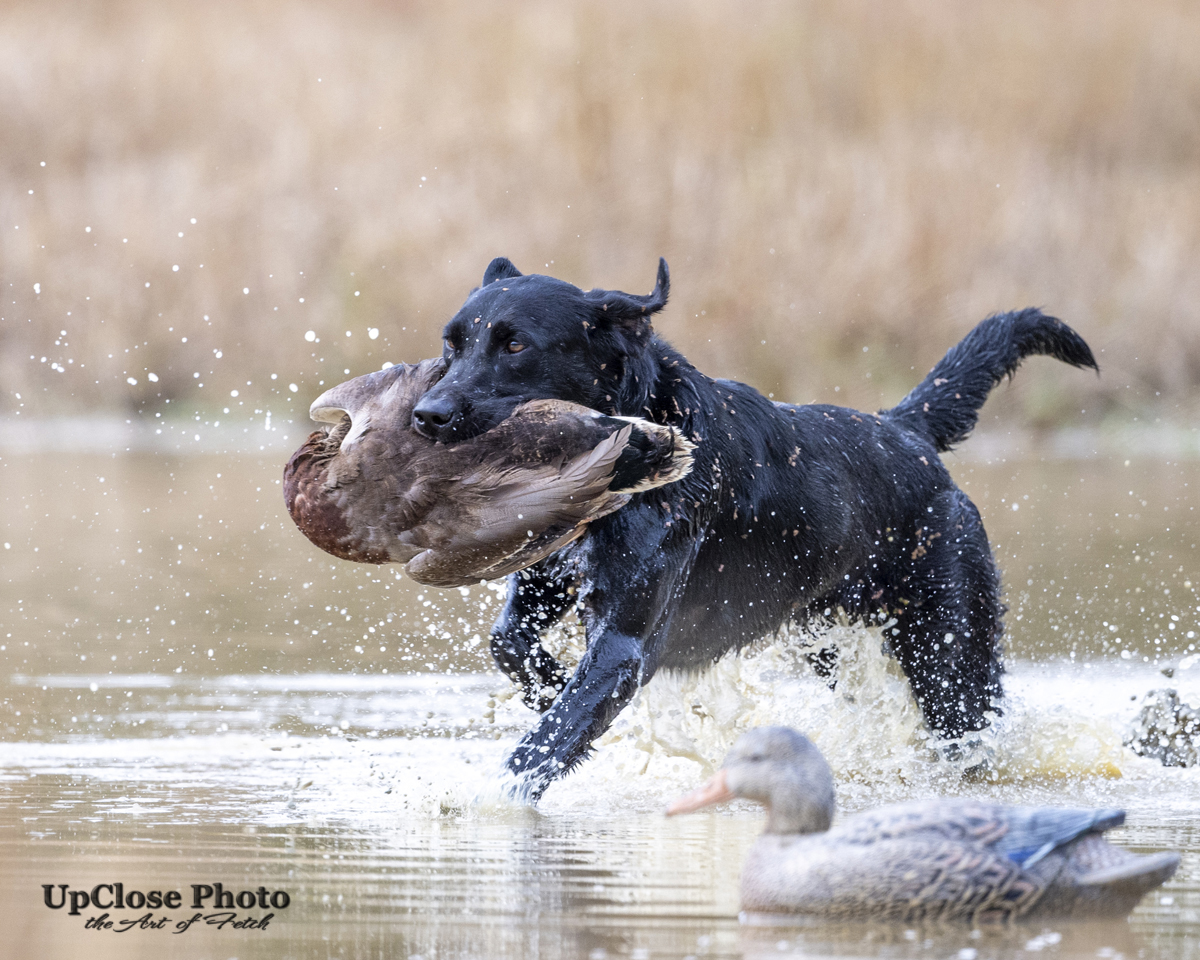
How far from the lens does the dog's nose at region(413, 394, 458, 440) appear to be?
412 cm

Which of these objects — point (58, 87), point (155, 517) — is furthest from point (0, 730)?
point (58, 87)

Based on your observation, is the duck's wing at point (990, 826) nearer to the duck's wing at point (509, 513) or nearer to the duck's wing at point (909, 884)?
the duck's wing at point (909, 884)

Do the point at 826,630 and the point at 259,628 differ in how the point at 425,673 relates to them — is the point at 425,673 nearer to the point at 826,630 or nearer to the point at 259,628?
the point at 259,628

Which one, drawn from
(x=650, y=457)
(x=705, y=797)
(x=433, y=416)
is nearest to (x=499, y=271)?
(x=433, y=416)

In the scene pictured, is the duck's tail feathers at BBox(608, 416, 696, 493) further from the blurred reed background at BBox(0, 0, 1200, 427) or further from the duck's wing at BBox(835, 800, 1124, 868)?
the blurred reed background at BBox(0, 0, 1200, 427)

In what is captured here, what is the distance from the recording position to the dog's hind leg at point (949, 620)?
5383 millimetres

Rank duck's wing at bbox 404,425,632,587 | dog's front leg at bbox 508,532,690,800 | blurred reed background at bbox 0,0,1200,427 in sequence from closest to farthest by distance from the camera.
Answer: duck's wing at bbox 404,425,632,587, dog's front leg at bbox 508,532,690,800, blurred reed background at bbox 0,0,1200,427

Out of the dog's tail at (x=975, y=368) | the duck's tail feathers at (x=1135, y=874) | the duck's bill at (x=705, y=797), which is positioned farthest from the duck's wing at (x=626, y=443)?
the dog's tail at (x=975, y=368)

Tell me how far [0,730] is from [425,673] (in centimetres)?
168

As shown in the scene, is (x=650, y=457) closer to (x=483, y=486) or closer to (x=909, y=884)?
(x=483, y=486)

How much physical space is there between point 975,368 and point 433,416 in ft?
7.63

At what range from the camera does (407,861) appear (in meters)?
3.76

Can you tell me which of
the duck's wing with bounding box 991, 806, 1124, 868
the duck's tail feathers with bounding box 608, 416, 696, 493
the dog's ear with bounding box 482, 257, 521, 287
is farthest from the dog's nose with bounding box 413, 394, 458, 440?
the duck's wing with bounding box 991, 806, 1124, 868

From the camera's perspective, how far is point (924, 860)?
3.21 metres
